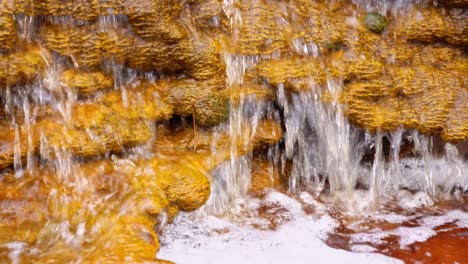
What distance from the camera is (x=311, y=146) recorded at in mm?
5520

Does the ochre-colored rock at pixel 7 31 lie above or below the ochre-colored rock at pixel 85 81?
above

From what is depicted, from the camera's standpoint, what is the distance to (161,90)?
5.01 meters

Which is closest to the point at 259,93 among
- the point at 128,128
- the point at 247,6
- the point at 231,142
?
the point at 231,142

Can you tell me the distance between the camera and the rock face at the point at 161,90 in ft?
13.9

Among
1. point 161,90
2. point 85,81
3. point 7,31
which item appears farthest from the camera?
point 161,90

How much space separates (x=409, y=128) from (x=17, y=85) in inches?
144

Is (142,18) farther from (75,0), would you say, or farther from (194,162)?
(194,162)

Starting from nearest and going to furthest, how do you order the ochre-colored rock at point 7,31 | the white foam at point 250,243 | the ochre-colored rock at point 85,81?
the white foam at point 250,243, the ochre-colored rock at point 7,31, the ochre-colored rock at point 85,81

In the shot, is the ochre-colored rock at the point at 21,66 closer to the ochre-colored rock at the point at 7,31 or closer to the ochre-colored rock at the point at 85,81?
the ochre-colored rock at the point at 7,31

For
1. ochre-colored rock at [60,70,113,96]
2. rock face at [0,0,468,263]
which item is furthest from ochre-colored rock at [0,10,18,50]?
ochre-colored rock at [60,70,113,96]

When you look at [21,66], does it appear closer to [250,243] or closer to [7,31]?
[7,31]

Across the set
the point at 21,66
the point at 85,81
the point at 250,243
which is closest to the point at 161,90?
the point at 85,81

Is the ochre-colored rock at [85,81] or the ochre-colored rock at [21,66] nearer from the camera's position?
the ochre-colored rock at [21,66]

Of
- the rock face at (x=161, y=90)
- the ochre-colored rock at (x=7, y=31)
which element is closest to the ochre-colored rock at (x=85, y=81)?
the rock face at (x=161, y=90)
